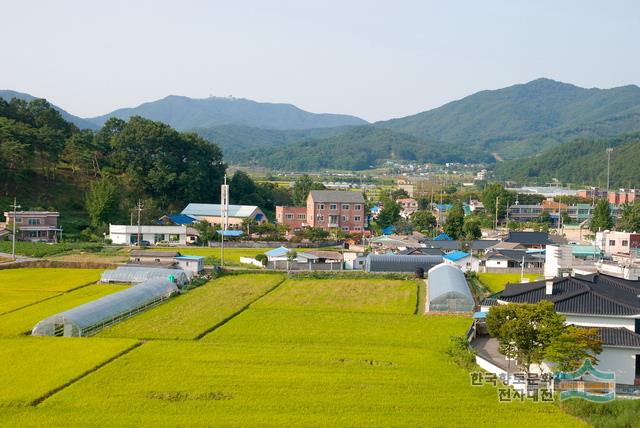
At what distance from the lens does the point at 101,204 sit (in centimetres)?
4603

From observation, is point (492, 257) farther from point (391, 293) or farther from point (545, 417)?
point (545, 417)

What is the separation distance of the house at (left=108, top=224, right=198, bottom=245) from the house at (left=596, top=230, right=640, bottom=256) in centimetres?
2375

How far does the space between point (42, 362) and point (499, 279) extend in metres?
20.8

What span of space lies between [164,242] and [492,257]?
19936 mm

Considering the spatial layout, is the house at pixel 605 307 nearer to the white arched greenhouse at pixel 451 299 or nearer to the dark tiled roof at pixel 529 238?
the white arched greenhouse at pixel 451 299

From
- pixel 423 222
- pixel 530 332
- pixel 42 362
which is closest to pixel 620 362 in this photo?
pixel 530 332

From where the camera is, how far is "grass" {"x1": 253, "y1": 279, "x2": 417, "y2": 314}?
83.0 ft

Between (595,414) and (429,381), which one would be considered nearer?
(595,414)

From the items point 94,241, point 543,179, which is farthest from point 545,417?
point 543,179

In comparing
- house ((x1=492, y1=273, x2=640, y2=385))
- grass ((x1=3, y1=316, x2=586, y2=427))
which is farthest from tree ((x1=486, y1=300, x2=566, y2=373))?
house ((x1=492, y1=273, x2=640, y2=385))

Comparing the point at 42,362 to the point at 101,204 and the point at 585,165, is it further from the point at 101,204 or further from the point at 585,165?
the point at 585,165

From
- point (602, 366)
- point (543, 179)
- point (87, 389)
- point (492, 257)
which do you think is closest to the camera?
point (87, 389)

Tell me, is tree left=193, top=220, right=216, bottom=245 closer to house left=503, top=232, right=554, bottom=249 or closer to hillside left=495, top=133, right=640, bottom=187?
house left=503, top=232, right=554, bottom=249

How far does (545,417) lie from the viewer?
13.8m
